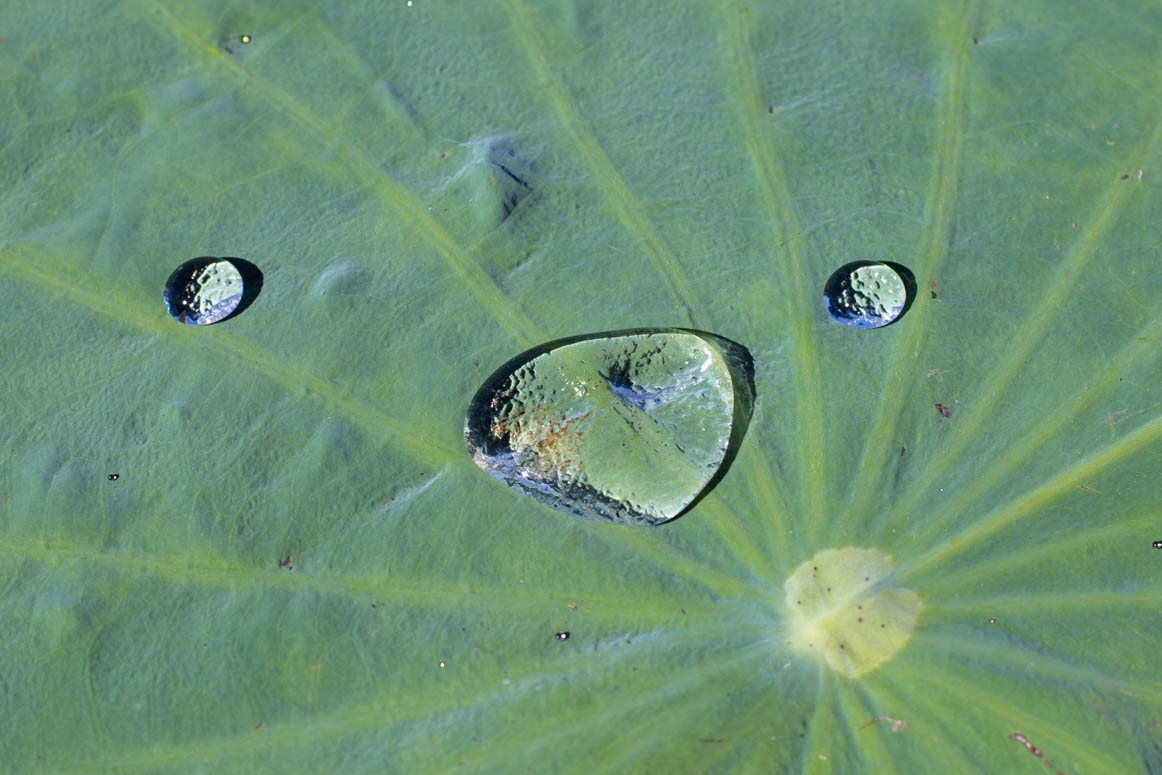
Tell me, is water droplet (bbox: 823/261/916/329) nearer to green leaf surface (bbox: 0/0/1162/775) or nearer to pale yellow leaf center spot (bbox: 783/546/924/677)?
green leaf surface (bbox: 0/0/1162/775)

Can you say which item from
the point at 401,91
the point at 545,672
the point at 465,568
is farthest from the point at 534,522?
the point at 401,91

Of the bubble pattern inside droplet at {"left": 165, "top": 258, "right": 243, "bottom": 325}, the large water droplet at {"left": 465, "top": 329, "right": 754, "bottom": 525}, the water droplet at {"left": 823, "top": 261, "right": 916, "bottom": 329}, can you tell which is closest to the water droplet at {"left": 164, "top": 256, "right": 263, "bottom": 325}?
the bubble pattern inside droplet at {"left": 165, "top": 258, "right": 243, "bottom": 325}

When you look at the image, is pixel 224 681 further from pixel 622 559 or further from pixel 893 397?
pixel 893 397

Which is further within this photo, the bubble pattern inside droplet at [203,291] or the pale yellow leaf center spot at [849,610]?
the bubble pattern inside droplet at [203,291]

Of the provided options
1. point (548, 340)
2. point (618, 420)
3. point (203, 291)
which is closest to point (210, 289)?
point (203, 291)

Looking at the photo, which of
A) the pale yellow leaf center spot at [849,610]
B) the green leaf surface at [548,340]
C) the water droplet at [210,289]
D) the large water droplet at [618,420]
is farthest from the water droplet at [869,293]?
the water droplet at [210,289]

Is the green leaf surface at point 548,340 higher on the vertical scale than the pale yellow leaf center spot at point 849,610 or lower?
higher

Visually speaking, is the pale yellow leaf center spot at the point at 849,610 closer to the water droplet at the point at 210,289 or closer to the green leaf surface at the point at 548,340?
the green leaf surface at the point at 548,340
